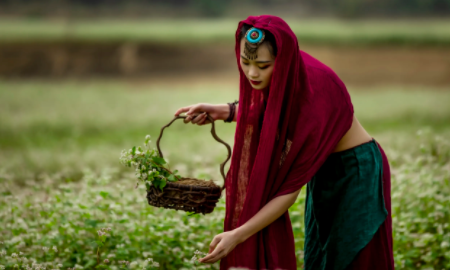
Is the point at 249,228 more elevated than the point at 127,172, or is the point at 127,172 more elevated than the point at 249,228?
the point at 127,172

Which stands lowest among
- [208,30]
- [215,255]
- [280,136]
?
[215,255]

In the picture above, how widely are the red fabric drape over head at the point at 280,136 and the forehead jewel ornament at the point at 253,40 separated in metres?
0.02

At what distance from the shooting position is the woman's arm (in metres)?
1.65

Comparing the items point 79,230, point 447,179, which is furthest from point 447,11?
point 79,230

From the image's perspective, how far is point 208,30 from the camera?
1116 cm

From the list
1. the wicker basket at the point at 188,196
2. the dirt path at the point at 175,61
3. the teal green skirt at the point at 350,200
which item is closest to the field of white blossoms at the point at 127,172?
the wicker basket at the point at 188,196

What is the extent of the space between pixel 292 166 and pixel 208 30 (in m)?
9.80

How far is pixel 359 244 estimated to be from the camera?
1818 millimetres

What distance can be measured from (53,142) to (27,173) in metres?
1.76

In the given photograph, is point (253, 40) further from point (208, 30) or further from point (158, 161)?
point (208, 30)

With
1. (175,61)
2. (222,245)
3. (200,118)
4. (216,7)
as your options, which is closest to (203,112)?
(200,118)

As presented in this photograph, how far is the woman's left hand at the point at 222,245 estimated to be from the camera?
1631 mm

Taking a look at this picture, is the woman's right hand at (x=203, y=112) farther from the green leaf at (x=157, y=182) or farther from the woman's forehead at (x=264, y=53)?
the woman's forehead at (x=264, y=53)

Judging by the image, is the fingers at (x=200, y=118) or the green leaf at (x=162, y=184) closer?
the green leaf at (x=162, y=184)
